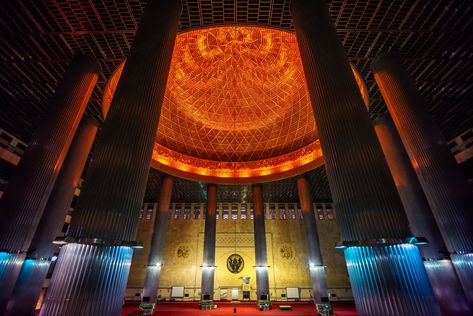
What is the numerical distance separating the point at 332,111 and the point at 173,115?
20016 millimetres

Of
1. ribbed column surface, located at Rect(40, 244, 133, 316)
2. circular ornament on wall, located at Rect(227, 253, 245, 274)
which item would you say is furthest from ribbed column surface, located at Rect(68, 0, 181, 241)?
circular ornament on wall, located at Rect(227, 253, 245, 274)

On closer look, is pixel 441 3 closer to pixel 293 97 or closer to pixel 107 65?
pixel 293 97

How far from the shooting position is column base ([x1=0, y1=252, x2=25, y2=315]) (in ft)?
29.2

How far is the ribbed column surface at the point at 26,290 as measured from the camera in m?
12.0

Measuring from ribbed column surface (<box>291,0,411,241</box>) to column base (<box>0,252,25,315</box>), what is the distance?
12.5 meters

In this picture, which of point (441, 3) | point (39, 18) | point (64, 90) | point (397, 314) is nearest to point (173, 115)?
point (64, 90)

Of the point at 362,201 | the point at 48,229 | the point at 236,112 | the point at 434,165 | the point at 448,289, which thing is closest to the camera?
the point at 362,201

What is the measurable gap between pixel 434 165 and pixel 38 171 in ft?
63.5

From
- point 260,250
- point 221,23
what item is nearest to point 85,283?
point 221,23

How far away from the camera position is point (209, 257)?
75.3 feet

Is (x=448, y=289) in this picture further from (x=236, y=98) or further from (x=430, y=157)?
(x=236, y=98)

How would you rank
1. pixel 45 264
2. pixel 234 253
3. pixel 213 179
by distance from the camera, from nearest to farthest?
pixel 45 264 → pixel 213 179 → pixel 234 253

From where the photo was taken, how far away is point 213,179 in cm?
2645

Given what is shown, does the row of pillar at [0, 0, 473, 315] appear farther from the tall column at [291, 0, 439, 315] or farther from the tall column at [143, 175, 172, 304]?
the tall column at [143, 175, 172, 304]
